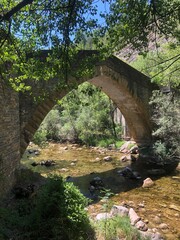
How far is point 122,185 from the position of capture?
8.35m

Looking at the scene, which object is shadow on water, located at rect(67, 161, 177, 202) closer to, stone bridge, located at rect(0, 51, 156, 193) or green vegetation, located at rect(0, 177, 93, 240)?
stone bridge, located at rect(0, 51, 156, 193)

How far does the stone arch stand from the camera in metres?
7.28

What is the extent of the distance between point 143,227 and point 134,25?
12.5 ft

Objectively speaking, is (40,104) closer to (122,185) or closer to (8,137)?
(8,137)

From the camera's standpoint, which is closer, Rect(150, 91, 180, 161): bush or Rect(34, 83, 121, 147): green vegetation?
Rect(150, 91, 180, 161): bush

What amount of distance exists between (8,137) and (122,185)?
4.22 metres

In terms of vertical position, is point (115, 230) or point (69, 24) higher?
point (69, 24)

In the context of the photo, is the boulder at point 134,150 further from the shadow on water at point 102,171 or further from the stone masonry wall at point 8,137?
the stone masonry wall at point 8,137

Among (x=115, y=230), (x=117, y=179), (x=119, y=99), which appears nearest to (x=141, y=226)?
(x=115, y=230)

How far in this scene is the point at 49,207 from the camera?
12.7 ft

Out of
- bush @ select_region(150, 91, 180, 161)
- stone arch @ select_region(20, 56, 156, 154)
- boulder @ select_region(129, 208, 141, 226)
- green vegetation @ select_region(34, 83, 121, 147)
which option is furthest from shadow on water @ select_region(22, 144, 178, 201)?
green vegetation @ select_region(34, 83, 121, 147)

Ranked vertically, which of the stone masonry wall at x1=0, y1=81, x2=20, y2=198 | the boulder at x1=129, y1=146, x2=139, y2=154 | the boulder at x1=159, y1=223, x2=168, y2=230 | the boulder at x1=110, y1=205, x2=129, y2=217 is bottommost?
the boulder at x1=159, y1=223, x2=168, y2=230

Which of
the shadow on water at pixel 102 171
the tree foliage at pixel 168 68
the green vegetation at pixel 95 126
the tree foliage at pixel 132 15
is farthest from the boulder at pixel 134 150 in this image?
the tree foliage at pixel 132 15

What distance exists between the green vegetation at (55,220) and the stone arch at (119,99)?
3382mm
